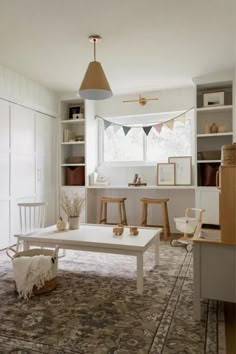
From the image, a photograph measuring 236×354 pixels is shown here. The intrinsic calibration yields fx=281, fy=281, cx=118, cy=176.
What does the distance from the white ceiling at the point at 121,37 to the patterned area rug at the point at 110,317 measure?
233 centimetres

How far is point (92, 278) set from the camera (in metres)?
2.59

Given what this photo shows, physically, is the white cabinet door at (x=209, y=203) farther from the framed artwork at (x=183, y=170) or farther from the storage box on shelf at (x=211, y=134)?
the framed artwork at (x=183, y=170)

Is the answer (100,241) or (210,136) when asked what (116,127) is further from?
(100,241)

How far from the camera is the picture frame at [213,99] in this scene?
4082 mm

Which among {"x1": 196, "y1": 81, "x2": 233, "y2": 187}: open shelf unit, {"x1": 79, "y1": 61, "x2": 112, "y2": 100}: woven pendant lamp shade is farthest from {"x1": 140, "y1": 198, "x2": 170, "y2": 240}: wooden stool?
{"x1": 79, "y1": 61, "x2": 112, "y2": 100}: woven pendant lamp shade

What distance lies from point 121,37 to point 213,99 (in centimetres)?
190

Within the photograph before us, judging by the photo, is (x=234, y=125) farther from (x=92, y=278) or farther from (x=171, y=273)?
(x=92, y=278)

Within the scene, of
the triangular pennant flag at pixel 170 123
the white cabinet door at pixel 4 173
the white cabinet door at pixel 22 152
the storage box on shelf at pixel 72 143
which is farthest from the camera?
the storage box on shelf at pixel 72 143

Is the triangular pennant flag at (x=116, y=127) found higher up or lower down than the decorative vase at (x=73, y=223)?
higher up

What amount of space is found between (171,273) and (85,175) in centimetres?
250

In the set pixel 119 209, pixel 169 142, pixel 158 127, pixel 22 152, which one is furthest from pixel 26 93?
pixel 169 142

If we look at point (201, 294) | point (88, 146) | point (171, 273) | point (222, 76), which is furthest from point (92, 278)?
point (222, 76)

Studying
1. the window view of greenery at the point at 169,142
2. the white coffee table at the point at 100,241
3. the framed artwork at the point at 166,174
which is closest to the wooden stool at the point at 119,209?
the framed artwork at the point at 166,174

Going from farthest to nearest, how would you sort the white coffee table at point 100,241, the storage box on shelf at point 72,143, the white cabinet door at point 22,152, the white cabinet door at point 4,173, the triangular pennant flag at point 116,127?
the triangular pennant flag at point 116,127 → the storage box on shelf at point 72,143 → the white cabinet door at point 22,152 → the white cabinet door at point 4,173 → the white coffee table at point 100,241
